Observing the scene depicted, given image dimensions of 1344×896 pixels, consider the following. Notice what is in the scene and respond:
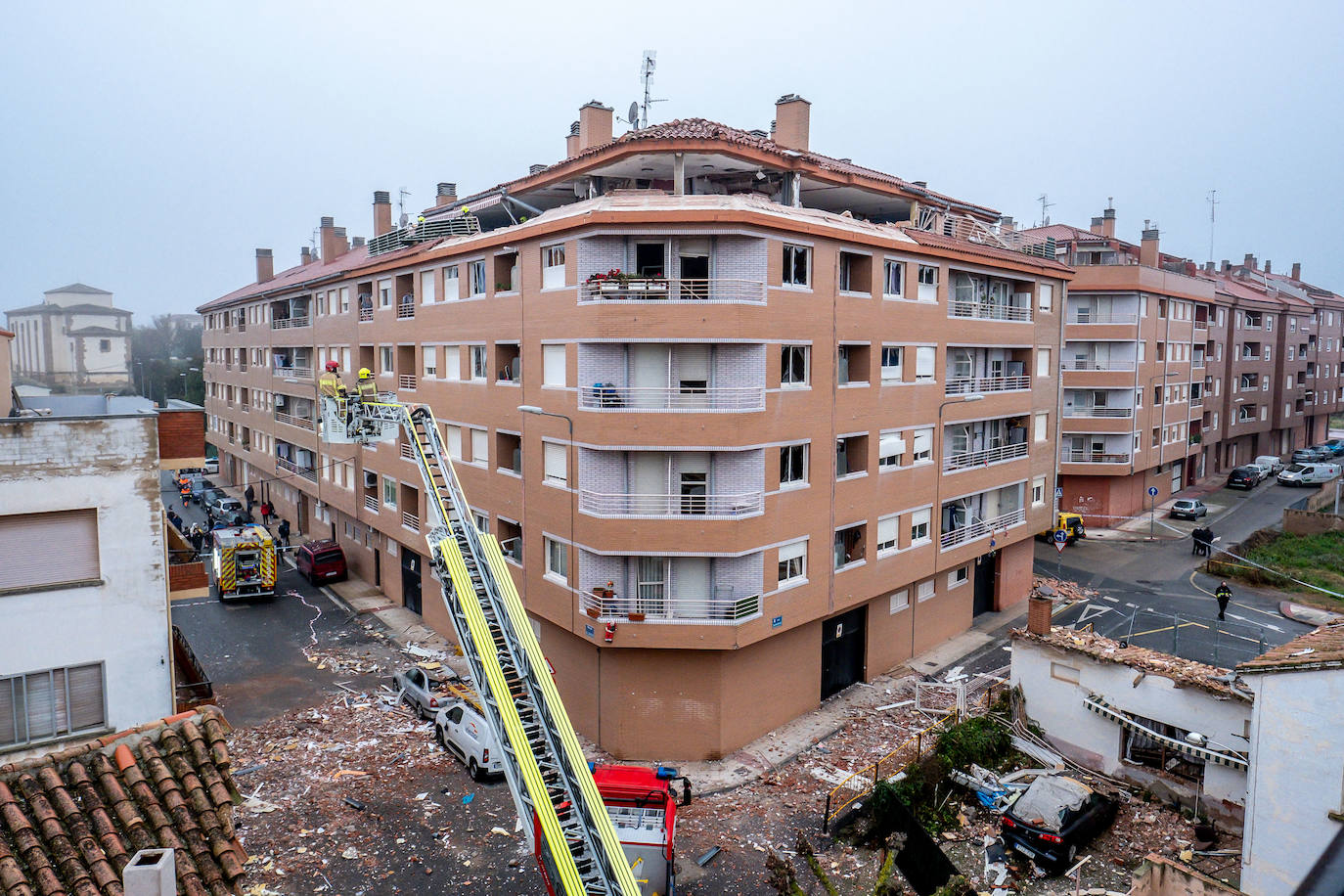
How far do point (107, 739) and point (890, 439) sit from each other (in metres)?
20.8

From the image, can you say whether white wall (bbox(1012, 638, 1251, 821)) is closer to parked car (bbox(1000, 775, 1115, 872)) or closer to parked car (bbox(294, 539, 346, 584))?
parked car (bbox(1000, 775, 1115, 872))

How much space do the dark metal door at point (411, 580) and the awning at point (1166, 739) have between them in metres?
23.0

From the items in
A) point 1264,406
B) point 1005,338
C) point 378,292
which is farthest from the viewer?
point 1264,406

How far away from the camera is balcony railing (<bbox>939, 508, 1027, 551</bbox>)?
93.3 ft

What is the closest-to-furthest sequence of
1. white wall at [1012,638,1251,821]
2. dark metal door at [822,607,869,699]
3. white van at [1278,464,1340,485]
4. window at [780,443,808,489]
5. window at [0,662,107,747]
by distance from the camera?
window at [0,662,107,747] → white wall at [1012,638,1251,821] → window at [780,443,808,489] → dark metal door at [822,607,869,699] → white van at [1278,464,1340,485]

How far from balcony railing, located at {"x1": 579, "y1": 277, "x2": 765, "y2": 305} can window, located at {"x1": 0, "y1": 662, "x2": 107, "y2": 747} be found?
12617mm

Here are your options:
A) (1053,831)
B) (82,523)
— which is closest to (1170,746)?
(1053,831)

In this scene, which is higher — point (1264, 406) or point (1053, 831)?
point (1264, 406)


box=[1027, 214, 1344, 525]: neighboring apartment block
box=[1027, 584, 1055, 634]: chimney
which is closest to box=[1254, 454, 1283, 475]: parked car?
box=[1027, 214, 1344, 525]: neighboring apartment block

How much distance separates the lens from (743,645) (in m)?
20.7

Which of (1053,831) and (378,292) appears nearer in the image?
(1053,831)

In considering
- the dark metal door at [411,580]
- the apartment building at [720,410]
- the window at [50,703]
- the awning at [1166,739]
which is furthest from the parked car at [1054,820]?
the dark metal door at [411,580]

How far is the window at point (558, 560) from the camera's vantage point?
22.1 m

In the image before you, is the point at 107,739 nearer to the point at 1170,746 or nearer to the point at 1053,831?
the point at 1053,831
